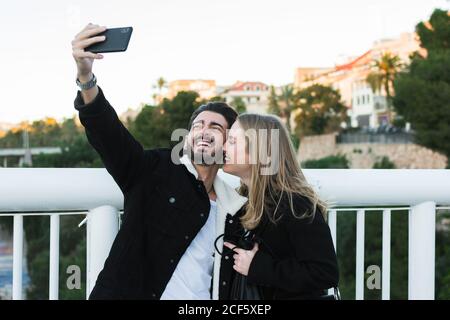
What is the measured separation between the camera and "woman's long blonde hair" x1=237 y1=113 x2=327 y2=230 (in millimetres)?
1895

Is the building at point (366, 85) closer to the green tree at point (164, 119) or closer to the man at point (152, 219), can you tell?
the green tree at point (164, 119)

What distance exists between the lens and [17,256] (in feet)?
6.64

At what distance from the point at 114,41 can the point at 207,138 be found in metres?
0.50

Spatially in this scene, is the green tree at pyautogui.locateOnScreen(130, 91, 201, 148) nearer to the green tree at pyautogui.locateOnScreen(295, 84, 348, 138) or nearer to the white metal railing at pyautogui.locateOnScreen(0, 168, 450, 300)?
the green tree at pyautogui.locateOnScreen(295, 84, 348, 138)

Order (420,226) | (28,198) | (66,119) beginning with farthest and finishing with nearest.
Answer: (66,119) < (420,226) < (28,198)

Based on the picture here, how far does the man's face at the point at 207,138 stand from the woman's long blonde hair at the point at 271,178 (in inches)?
7.4

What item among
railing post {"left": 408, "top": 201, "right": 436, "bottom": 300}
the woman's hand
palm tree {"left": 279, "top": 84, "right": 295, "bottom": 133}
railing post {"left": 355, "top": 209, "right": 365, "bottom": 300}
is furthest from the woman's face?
palm tree {"left": 279, "top": 84, "right": 295, "bottom": 133}

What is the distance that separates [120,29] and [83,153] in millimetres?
46970

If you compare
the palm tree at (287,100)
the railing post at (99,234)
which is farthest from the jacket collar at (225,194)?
the palm tree at (287,100)

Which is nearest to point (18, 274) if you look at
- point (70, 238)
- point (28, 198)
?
point (28, 198)

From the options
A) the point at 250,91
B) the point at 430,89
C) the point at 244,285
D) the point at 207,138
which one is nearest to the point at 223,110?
the point at 207,138

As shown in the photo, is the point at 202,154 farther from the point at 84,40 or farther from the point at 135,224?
the point at 84,40

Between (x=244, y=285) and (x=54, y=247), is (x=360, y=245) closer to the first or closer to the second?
(x=244, y=285)

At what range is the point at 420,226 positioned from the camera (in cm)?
241
